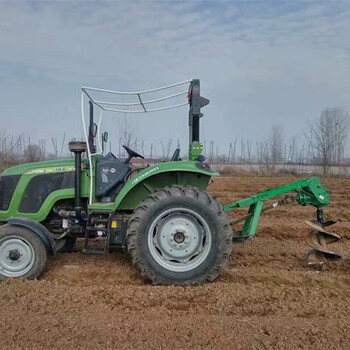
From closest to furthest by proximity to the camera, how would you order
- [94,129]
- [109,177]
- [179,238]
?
[179,238] < [109,177] < [94,129]

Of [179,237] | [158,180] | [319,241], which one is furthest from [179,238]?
[319,241]

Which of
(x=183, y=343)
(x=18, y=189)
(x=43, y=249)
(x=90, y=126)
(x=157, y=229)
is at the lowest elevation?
(x=183, y=343)

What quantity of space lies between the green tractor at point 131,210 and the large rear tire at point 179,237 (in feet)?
0.04

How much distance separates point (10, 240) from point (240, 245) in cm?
343

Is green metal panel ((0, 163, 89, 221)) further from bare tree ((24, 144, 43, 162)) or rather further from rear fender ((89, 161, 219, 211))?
bare tree ((24, 144, 43, 162))

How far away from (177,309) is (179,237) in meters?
0.89

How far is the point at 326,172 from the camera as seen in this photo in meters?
26.2

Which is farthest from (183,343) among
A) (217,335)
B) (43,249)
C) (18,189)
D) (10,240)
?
(18,189)

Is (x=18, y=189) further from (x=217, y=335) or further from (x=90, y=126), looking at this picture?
(x=217, y=335)

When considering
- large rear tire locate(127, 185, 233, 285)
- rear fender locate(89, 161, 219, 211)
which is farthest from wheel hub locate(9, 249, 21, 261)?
large rear tire locate(127, 185, 233, 285)

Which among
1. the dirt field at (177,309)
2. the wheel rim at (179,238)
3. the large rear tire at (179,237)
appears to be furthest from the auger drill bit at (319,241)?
the wheel rim at (179,238)

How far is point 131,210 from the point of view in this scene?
4.75 meters

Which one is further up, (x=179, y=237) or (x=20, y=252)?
(x=179, y=237)

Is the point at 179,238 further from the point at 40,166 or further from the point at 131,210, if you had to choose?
the point at 40,166
